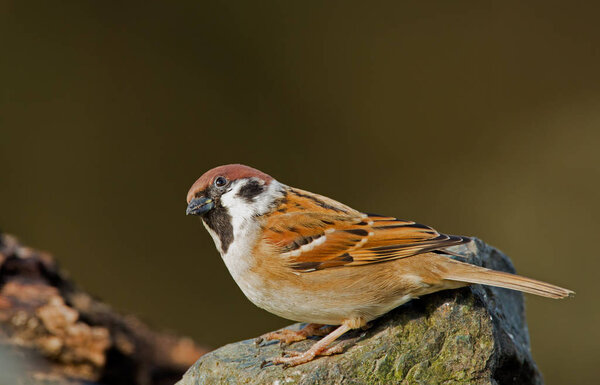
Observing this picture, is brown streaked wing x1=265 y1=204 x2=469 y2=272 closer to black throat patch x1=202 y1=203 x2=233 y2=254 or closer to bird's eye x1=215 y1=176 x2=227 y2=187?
black throat patch x1=202 y1=203 x2=233 y2=254

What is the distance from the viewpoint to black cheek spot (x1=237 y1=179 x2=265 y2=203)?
177 inches

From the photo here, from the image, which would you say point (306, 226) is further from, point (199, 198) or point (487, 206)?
point (487, 206)

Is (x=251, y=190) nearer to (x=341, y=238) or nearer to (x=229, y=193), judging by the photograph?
(x=229, y=193)

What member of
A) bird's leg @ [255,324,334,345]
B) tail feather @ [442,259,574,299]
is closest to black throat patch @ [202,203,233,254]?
bird's leg @ [255,324,334,345]

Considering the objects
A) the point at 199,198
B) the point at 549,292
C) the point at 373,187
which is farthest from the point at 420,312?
the point at 373,187

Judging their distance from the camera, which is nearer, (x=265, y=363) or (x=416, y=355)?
(x=416, y=355)

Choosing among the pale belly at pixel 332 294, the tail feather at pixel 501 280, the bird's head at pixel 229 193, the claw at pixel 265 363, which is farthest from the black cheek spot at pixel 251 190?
the tail feather at pixel 501 280

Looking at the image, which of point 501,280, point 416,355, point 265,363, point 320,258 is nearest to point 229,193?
point 320,258

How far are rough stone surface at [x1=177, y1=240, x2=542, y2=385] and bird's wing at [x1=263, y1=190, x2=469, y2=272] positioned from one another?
1.15 ft

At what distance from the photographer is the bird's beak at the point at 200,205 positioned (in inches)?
174

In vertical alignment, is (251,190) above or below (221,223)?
above

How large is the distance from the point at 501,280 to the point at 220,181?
177cm

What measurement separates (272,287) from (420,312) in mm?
861

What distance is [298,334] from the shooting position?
451 centimetres
